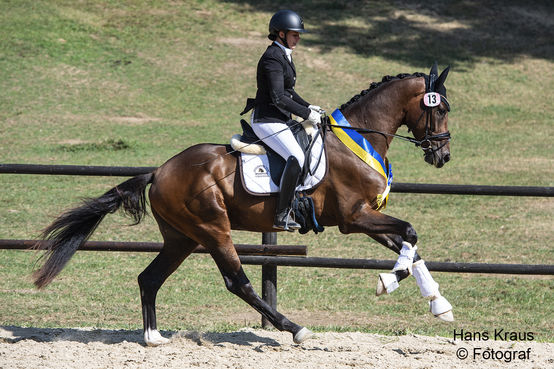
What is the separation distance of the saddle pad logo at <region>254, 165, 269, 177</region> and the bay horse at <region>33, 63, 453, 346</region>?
17 centimetres

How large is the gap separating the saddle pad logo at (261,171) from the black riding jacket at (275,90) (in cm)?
41

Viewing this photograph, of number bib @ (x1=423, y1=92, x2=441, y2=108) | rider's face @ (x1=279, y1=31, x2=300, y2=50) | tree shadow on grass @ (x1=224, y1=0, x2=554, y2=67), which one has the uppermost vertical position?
tree shadow on grass @ (x1=224, y1=0, x2=554, y2=67)

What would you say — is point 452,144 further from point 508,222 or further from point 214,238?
point 214,238

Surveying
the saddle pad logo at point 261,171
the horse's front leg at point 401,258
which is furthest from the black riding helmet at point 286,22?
the horse's front leg at point 401,258

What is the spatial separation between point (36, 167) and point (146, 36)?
64.0ft

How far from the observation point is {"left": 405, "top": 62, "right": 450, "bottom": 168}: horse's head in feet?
21.2

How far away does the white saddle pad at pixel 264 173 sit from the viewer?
6258mm

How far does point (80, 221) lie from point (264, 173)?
1702mm

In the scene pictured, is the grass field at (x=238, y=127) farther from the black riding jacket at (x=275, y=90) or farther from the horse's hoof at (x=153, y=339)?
the black riding jacket at (x=275, y=90)

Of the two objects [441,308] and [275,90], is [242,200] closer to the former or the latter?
[275,90]

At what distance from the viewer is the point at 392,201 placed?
14.6 m

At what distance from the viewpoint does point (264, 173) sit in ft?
20.6

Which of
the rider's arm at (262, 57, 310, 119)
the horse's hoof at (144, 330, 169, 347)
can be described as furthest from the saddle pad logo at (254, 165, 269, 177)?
the horse's hoof at (144, 330, 169, 347)

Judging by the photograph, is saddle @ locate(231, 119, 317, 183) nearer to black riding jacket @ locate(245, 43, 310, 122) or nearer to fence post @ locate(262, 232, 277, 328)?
black riding jacket @ locate(245, 43, 310, 122)
